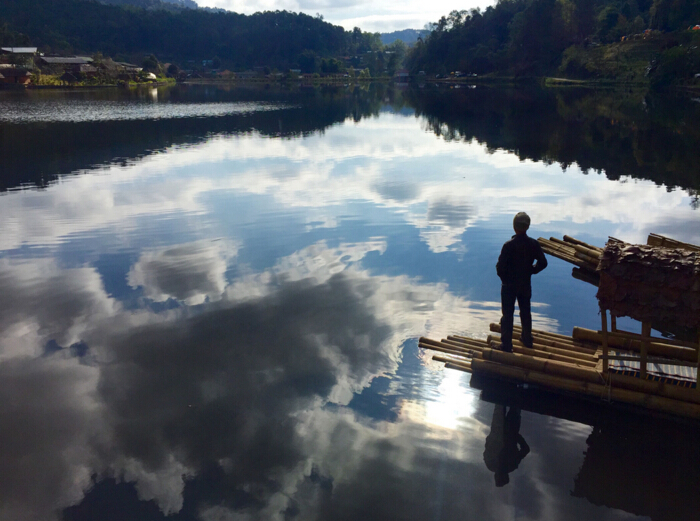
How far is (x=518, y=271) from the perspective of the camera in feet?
30.9

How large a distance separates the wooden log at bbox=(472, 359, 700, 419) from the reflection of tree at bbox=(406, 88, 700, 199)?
2064 centimetres

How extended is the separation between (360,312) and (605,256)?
600 centimetres

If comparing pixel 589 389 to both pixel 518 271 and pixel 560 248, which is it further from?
pixel 560 248

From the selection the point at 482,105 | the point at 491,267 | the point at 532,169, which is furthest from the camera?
the point at 482,105

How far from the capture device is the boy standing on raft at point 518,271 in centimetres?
923

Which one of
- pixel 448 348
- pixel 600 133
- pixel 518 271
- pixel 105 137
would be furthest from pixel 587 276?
pixel 105 137

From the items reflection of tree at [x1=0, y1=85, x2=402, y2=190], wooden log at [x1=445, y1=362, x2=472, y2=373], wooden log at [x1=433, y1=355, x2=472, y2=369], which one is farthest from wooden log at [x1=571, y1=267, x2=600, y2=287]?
reflection of tree at [x1=0, y1=85, x2=402, y2=190]

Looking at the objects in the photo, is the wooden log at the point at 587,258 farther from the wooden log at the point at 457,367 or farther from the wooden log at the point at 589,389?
the wooden log at the point at 457,367

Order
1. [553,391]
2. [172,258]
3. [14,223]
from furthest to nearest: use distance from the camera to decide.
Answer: [14,223]
[172,258]
[553,391]

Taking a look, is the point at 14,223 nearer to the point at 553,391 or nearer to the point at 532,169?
the point at 553,391

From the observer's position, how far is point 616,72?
369ft

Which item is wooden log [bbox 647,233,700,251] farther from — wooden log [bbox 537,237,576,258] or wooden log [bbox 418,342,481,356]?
wooden log [bbox 418,342,481,356]

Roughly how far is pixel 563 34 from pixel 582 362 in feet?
531

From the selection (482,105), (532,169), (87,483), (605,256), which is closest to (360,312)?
(605,256)
